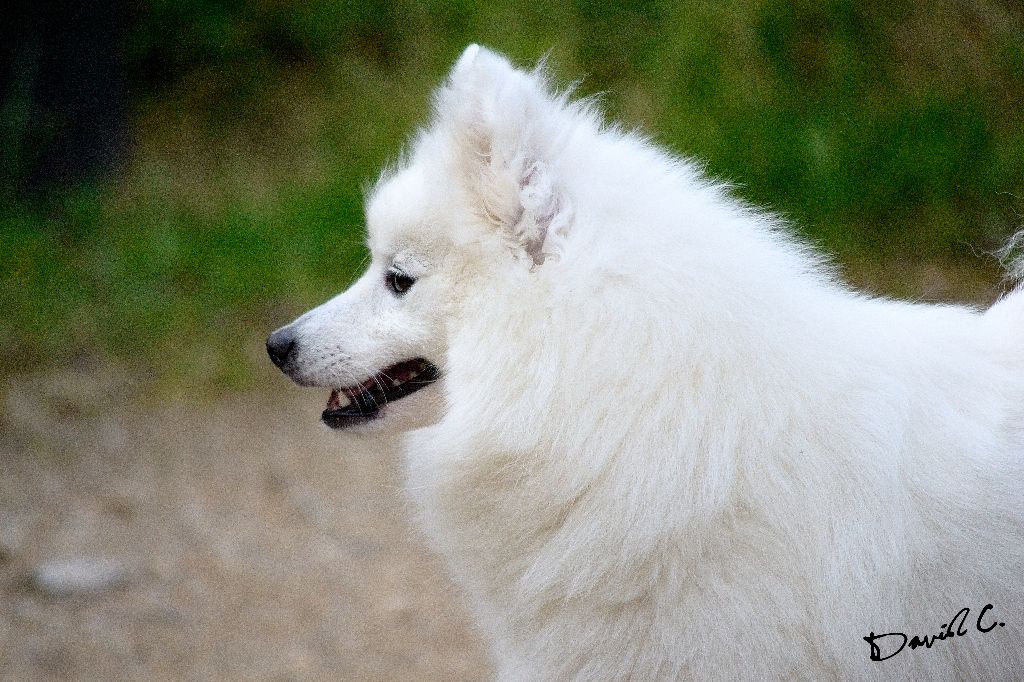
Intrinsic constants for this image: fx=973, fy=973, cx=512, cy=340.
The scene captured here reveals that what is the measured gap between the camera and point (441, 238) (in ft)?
7.56

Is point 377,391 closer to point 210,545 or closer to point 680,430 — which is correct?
point 680,430

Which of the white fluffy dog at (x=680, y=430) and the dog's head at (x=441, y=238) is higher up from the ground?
the dog's head at (x=441, y=238)

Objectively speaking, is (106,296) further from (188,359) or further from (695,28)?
(695,28)

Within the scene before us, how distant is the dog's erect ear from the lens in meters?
2.14

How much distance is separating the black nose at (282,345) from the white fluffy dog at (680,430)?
34cm

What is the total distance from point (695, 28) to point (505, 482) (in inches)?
205

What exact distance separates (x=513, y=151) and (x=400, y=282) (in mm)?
462

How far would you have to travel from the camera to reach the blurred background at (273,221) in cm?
411
